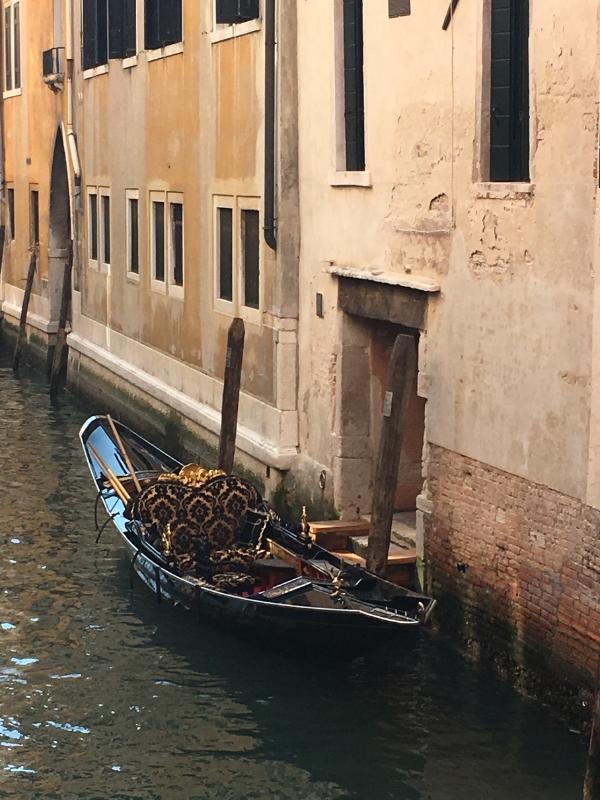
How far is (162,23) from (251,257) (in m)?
3.08

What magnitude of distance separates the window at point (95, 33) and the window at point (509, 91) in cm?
895

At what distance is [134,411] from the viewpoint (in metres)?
16.1

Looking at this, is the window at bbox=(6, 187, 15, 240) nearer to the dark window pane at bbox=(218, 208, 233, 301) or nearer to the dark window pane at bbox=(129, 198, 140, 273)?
the dark window pane at bbox=(129, 198, 140, 273)

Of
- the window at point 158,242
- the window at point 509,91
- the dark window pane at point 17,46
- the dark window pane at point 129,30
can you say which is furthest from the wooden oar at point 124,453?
the dark window pane at point 17,46

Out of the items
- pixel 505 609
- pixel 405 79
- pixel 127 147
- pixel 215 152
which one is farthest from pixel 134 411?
pixel 505 609

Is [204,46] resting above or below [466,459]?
above

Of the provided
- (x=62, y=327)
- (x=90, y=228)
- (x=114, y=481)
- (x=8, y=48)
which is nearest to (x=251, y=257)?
(x=114, y=481)

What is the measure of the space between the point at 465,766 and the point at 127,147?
10055 mm

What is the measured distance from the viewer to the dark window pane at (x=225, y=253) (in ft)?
42.7

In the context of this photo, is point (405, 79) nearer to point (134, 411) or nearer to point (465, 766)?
point (465, 766)

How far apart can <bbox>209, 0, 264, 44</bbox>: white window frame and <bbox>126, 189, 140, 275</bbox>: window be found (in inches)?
139

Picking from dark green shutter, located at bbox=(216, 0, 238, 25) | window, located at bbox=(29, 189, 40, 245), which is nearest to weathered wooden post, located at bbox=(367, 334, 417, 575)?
dark green shutter, located at bbox=(216, 0, 238, 25)

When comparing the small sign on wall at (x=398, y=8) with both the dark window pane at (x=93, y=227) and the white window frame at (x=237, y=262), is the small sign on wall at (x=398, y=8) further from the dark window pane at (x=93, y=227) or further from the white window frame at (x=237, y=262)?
the dark window pane at (x=93, y=227)

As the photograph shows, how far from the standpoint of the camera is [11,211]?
80.1 ft
